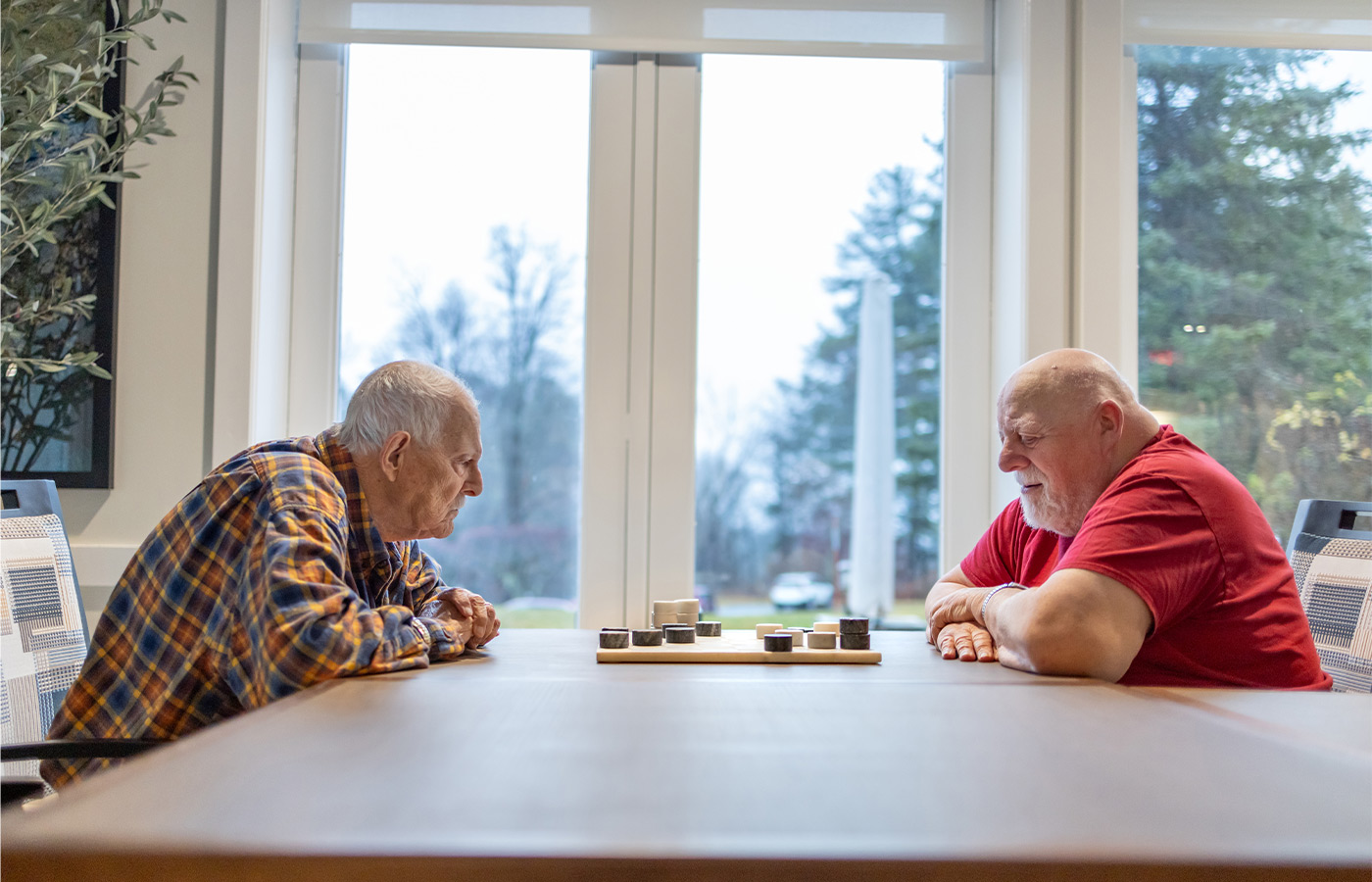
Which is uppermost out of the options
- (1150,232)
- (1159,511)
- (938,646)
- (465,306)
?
(1150,232)

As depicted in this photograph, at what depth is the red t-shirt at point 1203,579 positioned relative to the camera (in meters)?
1.55

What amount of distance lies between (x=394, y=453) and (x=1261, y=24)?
2806 millimetres

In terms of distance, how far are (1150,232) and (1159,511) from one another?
1.69 m

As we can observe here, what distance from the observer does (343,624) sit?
1.30 meters

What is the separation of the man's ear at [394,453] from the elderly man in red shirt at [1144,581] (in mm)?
1004

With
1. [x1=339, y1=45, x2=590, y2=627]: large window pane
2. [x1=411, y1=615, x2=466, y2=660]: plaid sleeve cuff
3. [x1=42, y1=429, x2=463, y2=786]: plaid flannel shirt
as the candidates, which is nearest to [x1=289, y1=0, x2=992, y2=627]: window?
[x1=339, y1=45, x2=590, y2=627]: large window pane

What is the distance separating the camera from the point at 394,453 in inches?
67.0

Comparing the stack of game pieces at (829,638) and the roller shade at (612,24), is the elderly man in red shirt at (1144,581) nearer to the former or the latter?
the stack of game pieces at (829,638)

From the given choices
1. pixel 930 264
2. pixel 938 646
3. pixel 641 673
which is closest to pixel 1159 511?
pixel 938 646

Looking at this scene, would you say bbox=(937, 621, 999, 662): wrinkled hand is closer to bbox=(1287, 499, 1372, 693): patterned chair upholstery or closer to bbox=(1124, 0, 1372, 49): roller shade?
bbox=(1287, 499, 1372, 693): patterned chair upholstery

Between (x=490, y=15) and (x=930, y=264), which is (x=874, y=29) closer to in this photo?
(x=930, y=264)

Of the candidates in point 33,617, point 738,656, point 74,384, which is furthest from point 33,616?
point 738,656

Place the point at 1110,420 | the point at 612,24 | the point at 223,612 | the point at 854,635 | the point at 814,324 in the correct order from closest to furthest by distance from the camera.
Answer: the point at 223,612 < the point at 854,635 < the point at 1110,420 < the point at 612,24 < the point at 814,324

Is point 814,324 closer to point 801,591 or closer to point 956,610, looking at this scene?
point 801,591
